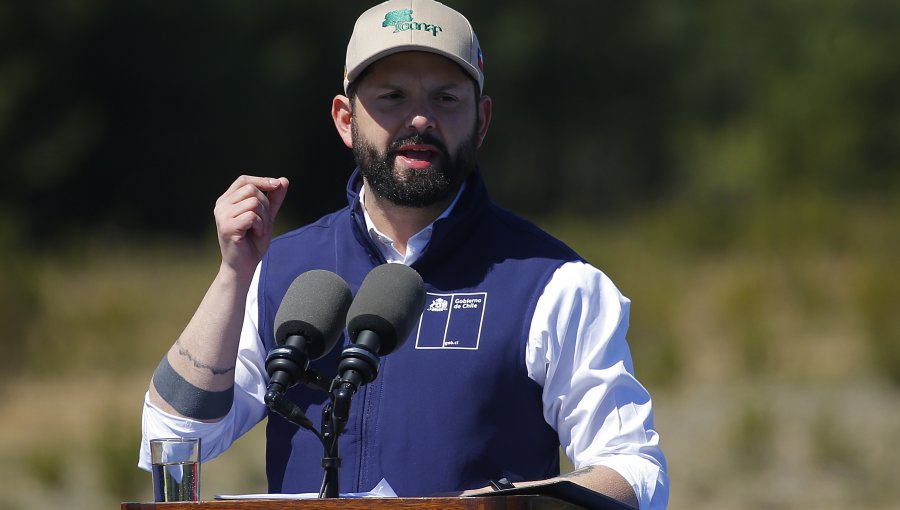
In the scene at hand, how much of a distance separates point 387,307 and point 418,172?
805mm

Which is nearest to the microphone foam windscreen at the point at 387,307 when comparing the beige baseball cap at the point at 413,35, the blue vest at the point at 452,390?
the blue vest at the point at 452,390

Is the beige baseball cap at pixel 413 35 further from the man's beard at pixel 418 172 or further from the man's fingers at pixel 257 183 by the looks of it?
the man's fingers at pixel 257 183

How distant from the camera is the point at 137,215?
2925cm

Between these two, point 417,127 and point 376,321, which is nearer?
point 376,321

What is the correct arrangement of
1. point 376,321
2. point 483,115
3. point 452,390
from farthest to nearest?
point 483,115 < point 452,390 < point 376,321

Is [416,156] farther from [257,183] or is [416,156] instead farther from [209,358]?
[209,358]

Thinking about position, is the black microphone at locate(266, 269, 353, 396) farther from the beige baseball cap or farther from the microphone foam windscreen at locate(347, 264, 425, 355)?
the beige baseball cap

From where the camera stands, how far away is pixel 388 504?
2586 millimetres


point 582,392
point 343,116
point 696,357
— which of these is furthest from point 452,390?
point 696,357

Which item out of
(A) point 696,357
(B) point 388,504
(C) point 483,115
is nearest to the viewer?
(B) point 388,504

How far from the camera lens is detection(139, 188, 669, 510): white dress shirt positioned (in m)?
3.33

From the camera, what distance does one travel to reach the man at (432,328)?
11.1 ft

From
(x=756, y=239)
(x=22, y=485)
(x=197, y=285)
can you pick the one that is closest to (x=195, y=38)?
(x=197, y=285)

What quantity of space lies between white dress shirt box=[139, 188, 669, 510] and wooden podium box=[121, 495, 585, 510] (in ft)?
2.19
